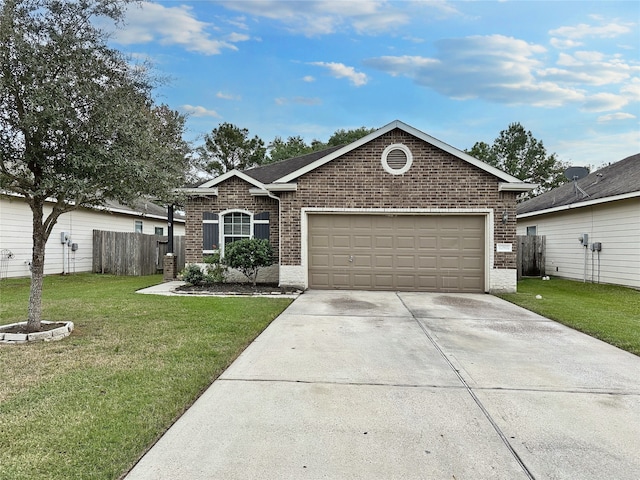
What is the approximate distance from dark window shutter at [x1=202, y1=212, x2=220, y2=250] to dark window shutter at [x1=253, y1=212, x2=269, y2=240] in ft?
4.05

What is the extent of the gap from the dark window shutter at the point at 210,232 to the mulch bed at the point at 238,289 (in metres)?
1.48

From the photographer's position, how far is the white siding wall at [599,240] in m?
11.1

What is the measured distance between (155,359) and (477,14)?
1256 centimetres


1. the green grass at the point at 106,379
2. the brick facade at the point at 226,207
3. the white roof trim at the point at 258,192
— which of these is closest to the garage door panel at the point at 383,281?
the brick facade at the point at 226,207

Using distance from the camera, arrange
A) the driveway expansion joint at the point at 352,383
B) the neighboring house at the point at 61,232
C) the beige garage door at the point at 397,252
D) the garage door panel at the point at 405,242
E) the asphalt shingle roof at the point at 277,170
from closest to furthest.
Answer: the driveway expansion joint at the point at 352,383
the beige garage door at the point at 397,252
the garage door panel at the point at 405,242
the neighboring house at the point at 61,232
the asphalt shingle roof at the point at 277,170

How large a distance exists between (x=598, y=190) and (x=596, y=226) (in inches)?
49.0

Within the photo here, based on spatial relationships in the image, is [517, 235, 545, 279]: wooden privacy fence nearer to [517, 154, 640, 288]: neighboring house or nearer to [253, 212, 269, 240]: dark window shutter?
[517, 154, 640, 288]: neighboring house

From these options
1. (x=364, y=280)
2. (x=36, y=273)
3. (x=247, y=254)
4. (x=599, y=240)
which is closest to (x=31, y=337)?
(x=36, y=273)

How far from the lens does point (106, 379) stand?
3906 millimetres

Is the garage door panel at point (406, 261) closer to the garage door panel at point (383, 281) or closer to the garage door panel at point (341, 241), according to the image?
the garage door panel at point (383, 281)

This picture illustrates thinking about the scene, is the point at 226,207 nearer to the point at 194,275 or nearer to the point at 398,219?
the point at 194,275

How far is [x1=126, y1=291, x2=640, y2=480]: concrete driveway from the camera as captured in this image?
2539mm

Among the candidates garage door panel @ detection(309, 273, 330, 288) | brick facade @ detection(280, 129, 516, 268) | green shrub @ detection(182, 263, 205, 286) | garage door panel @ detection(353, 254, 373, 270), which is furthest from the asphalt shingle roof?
garage door panel @ detection(353, 254, 373, 270)

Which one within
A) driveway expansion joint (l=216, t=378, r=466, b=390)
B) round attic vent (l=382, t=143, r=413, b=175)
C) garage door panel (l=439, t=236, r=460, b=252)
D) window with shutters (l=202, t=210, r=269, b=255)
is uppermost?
round attic vent (l=382, t=143, r=413, b=175)
